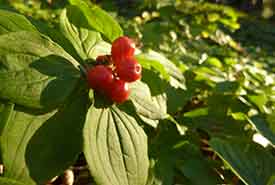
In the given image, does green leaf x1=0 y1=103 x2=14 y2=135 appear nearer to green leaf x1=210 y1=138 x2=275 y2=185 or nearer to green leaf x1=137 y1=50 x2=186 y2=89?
green leaf x1=137 y1=50 x2=186 y2=89

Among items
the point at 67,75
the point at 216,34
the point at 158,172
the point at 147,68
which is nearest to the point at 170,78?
the point at 147,68

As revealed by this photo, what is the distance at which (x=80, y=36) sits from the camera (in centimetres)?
94

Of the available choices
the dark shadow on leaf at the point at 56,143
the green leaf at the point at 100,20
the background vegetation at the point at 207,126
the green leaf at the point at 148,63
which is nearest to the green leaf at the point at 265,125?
the background vegetation at the point at 207,126

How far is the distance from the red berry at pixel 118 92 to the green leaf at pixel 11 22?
0.60ft

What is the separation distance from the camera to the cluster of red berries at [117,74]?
792 millimetres

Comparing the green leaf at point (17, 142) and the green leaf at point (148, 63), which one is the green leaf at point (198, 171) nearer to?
the green leaf at point (148, 63)

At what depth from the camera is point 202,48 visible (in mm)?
3275

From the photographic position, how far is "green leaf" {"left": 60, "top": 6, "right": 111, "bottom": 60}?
0.90 meters

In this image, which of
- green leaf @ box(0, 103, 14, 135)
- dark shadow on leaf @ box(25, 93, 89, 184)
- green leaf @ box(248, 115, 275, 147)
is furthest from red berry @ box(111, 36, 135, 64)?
green leaf @ box(248, 115, 275, 147)

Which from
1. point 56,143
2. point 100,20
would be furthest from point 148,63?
point 56,143

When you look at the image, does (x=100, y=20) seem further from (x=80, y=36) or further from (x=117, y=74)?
(x=117, y=74)

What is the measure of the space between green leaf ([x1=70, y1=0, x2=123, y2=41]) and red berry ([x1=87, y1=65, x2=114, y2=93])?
180 millimetres

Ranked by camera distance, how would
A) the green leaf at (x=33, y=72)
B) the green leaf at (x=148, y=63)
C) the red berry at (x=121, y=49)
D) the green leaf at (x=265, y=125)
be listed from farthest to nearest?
the green leaf at (x=265, y=125) < the green leaf at (x=148, y=63) < the red berry at (x=121, y=49) < the green leaf at (x=33, y=72)

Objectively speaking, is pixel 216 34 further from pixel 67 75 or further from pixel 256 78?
pixel 67 75
